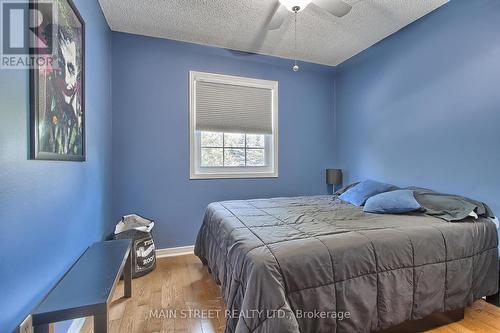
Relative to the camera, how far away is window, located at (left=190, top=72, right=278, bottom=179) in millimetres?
3082

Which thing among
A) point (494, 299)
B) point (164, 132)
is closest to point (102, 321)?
point (164, 132)

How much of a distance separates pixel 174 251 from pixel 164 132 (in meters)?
1.52

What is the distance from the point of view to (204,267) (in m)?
2.58

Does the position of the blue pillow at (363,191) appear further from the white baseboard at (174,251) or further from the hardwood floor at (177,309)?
the white baseboard at (174,251)

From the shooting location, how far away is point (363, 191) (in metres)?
2.66

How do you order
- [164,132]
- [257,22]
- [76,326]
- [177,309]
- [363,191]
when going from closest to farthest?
[76,326] < [177,309] < [257,22] < [363,191] < [164,132]

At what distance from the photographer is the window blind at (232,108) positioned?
3094mm

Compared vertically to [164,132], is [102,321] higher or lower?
lower

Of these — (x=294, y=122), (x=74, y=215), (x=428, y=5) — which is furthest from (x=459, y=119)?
(x=74, y=215)

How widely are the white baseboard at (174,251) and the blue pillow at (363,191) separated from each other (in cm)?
207

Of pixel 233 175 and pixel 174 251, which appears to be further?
pixel 233 175

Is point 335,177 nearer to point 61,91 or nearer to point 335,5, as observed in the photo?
point 335,5

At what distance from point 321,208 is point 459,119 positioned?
1.52 meters

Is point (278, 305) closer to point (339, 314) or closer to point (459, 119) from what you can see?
point (339, 314)
